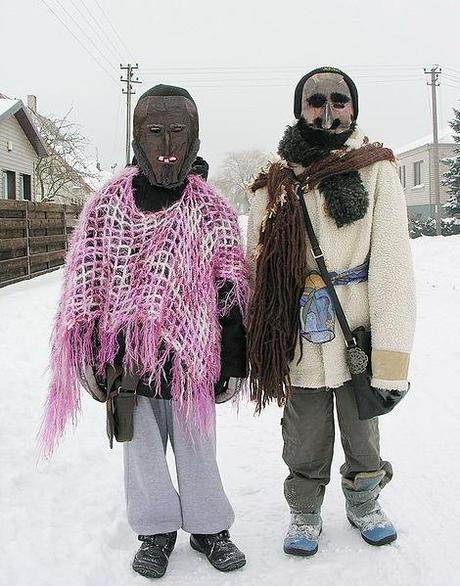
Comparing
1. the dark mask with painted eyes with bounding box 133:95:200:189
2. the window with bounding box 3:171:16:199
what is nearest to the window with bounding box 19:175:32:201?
the window with bounding box 3:171:16:199

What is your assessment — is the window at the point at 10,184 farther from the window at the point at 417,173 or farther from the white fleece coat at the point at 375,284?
the window at the point at 417,173

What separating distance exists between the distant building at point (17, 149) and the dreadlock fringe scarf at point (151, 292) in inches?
613

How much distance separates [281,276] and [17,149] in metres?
18.3

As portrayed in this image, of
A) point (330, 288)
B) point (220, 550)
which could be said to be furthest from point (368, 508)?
point (330, 288)

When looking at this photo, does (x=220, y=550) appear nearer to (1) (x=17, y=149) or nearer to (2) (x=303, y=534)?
(2) (x=303, y=534)

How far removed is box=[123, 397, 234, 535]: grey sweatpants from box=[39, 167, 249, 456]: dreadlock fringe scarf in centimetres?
13

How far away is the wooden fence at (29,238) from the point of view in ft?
34.2

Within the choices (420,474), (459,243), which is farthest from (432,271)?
(420,474)

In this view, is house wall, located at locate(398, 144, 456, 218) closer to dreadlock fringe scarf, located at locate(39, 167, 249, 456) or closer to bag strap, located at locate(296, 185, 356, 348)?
bag strap, located at locate(296, 185, 356, 348)

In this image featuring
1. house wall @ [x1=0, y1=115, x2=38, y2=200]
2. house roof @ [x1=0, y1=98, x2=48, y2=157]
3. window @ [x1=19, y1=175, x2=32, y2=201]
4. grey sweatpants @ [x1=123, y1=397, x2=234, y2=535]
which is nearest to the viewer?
grey sweatpants @ [x1=123, y1=397, x2=234, y2=535]

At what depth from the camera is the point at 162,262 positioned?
2.45 meters

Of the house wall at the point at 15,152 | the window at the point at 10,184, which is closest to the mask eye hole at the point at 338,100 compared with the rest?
the house wall at the point at 15,152

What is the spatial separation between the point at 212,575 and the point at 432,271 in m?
8.64

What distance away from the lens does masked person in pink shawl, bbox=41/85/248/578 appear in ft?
8.02
